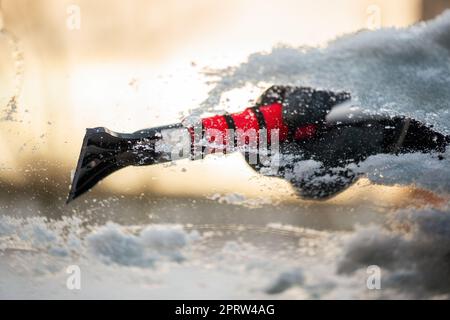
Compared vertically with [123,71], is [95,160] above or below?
below

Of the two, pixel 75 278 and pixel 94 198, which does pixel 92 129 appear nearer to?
pixel 94 198

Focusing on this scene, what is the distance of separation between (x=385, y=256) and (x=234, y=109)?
35 cm

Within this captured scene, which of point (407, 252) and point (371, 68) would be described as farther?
point (407, 252)

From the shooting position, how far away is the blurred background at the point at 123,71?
31.1 inches

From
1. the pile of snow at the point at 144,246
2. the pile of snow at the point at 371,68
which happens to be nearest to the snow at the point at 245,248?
the pile of snow at the point at 144,246

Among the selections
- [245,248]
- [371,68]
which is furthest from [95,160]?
[371,68]

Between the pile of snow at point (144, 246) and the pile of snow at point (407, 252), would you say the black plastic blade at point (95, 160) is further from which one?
the pile of snow at point (407, 252)

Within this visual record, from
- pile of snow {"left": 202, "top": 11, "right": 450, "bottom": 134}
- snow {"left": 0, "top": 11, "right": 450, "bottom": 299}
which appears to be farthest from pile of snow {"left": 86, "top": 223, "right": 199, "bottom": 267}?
pile of snow {"left": 202, "top": 11, "right": 450, "bottom": 134}

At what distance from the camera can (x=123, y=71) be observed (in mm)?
819

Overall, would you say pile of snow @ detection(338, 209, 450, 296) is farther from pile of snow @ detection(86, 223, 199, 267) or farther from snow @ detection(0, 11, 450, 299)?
pile of snow @ detection(86, 223, 199, 267)

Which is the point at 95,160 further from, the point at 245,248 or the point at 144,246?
the point at 245,248

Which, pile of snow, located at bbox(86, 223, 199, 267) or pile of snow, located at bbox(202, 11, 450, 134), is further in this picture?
pile of snow, located at bbox(86, 223, 199, 267)

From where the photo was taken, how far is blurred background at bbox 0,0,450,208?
2.60 ft

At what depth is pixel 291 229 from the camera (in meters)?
0.87
